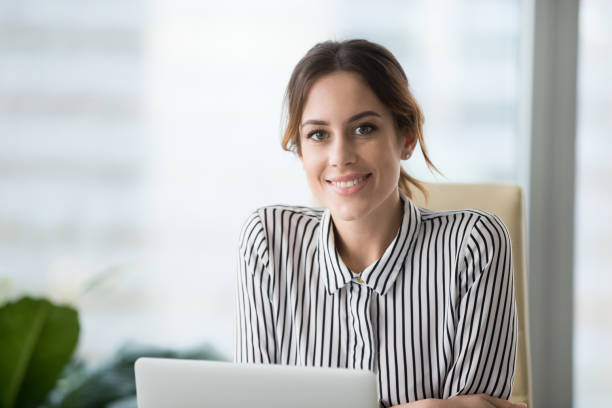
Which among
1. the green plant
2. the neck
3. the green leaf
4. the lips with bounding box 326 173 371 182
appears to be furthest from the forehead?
the green plant

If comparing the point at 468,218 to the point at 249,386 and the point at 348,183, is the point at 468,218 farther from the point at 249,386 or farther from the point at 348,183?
the point at 249,386

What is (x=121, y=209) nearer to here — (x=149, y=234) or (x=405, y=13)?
(x=149, y=234)

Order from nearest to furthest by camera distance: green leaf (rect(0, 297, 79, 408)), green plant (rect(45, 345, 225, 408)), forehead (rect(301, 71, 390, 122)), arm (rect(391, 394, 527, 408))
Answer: arm (rect(391, 394, 527, 408))
forehead (rect(301, 71, 390, 122))
green leaf (rect(0, 297, 79, 408))
green plant (rect(45, 345, 225, 408))

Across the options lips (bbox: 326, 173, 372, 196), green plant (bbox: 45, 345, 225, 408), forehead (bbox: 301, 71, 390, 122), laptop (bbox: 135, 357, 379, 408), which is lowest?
green plant (bbox: 45, 345, 225, 408)

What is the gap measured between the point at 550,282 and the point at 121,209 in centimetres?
167

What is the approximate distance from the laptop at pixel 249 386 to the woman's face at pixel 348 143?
19.0 inches

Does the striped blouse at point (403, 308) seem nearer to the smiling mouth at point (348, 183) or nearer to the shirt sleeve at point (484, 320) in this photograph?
the shirt sleeve at point (484, 320)

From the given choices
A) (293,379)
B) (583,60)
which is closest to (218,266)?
(583,60)

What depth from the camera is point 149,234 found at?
2363 millimetres

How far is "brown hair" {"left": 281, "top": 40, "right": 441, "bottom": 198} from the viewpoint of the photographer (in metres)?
1.14

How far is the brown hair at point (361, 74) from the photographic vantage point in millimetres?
1137

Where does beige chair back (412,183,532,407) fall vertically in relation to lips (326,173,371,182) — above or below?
below

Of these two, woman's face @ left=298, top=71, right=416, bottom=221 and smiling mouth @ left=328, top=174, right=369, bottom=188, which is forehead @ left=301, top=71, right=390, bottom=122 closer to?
woman's face @ left=298, top=71, right=416, bottom=221

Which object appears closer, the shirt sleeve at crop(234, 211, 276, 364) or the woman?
the woman
